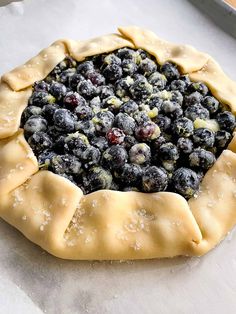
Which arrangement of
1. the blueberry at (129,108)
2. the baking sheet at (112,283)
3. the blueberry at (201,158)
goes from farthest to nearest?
the blueberry at (129,108) → the blueberry at (201,158) → the baking sheet at (112,283)

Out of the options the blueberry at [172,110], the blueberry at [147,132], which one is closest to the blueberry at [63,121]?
the blueberry at [147,132]

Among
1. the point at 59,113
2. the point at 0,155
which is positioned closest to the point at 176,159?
the point at 59,113

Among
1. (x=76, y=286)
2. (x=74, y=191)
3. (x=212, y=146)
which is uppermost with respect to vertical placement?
(x=212, y=146)

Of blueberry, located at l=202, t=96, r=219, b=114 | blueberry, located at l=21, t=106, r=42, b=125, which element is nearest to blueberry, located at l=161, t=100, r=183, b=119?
blueberry, located at l=202, t=96, r=219, b=114

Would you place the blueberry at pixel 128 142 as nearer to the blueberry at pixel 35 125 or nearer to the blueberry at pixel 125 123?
the blueberry at pixel 125 123

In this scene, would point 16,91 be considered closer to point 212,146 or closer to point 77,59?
point 77,59

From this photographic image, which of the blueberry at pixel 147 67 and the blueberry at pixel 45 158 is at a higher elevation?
the blueberry at pixel 147 67

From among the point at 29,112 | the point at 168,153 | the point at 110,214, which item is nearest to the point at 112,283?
the point at 110,214
